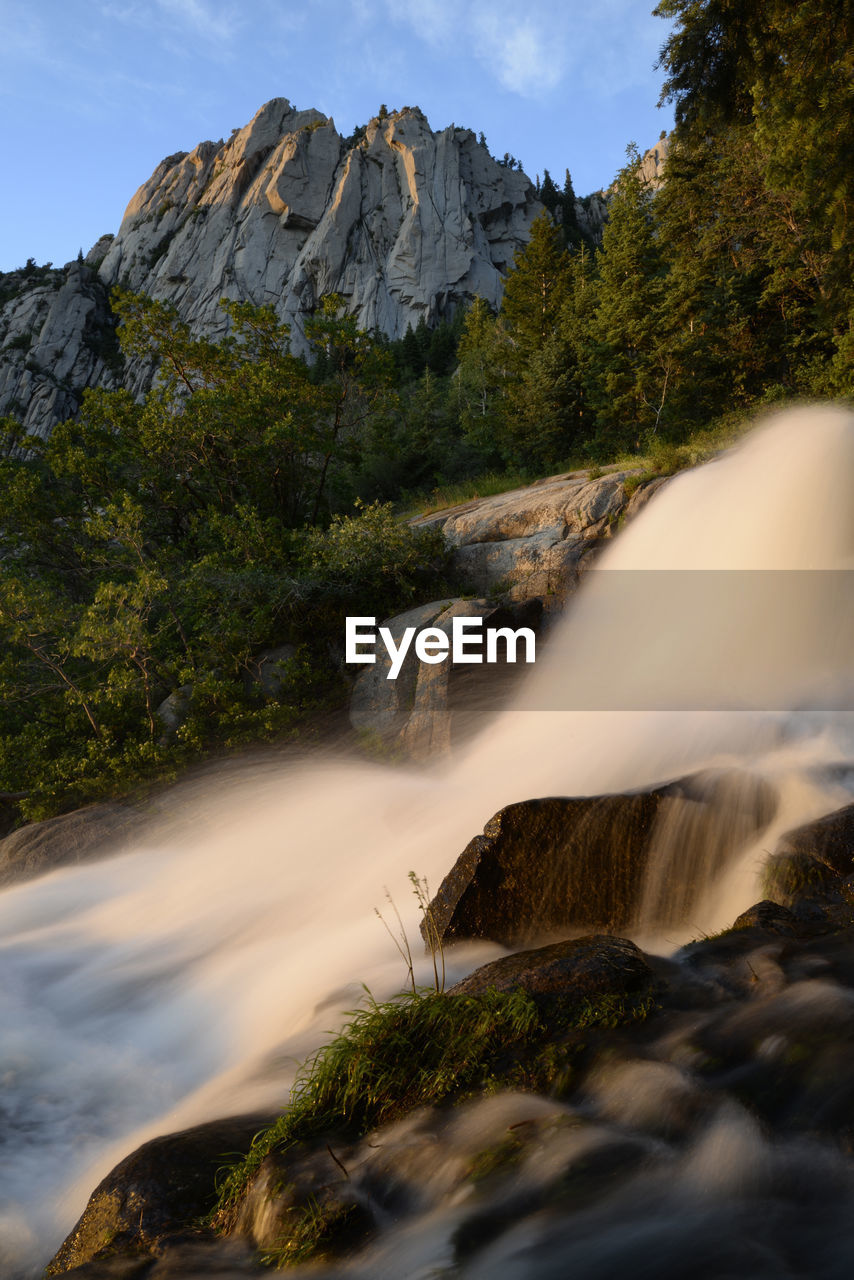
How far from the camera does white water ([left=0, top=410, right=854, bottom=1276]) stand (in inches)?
185

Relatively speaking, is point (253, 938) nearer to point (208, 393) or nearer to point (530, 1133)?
point (530, 1133)

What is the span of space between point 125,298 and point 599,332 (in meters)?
15.8

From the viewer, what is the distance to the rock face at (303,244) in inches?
3597

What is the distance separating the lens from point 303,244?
95562 mm

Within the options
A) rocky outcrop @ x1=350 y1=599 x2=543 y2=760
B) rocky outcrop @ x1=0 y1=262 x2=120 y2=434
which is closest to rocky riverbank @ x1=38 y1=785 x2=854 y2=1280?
rocky outcrop @ x1=350 y1=599 x2=543 y2=760

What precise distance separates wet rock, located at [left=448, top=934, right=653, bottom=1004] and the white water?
124 cm

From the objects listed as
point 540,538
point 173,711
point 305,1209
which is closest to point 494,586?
point 540,538

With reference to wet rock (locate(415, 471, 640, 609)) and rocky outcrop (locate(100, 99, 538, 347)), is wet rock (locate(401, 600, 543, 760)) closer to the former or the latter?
wet rock (locate(415, 471, 640, 609))

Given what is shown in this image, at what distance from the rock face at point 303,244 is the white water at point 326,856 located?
85.1 meters

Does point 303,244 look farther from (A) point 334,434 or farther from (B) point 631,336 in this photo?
(A) point 334,434

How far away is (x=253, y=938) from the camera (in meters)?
6.94

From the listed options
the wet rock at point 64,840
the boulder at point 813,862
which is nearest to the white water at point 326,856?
the boulder at point 813,862

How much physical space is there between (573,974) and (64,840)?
354 inches

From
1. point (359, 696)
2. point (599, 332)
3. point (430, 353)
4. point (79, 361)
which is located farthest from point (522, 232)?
point (359, 696)
